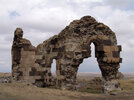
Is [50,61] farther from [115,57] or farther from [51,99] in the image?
[51,99]

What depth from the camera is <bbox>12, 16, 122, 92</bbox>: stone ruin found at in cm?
1445

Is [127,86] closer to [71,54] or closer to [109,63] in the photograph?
[109,63]

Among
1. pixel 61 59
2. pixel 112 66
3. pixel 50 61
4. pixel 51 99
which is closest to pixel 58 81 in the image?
pixel 61 59

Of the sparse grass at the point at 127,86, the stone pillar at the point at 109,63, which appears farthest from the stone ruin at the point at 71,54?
the sparse grass at the point at 127,86

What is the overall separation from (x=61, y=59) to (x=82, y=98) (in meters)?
4.82

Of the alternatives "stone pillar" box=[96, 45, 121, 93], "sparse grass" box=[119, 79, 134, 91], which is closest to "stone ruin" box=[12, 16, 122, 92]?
"stone pillar" box=[96, 45, 121, 93]

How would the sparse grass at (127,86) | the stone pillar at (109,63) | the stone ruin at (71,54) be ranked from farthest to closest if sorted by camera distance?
the sparse grass at (127,86)
the stone pillar at (109,63)
the stone ruin at (71,54)

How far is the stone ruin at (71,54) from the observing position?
47.4ft

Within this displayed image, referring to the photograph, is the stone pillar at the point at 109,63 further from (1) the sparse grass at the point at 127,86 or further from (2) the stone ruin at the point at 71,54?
(1) the sparse grass at the point at 127,86

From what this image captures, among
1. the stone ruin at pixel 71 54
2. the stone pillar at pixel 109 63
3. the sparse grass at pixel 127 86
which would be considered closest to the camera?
the stone ruin at pixel 71 54

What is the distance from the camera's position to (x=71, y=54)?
47.2 feet

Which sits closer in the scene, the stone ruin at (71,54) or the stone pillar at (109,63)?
the stone ruin at (71,54)

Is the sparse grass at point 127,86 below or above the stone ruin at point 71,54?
below

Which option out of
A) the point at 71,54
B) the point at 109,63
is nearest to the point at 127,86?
the point at 109,63
